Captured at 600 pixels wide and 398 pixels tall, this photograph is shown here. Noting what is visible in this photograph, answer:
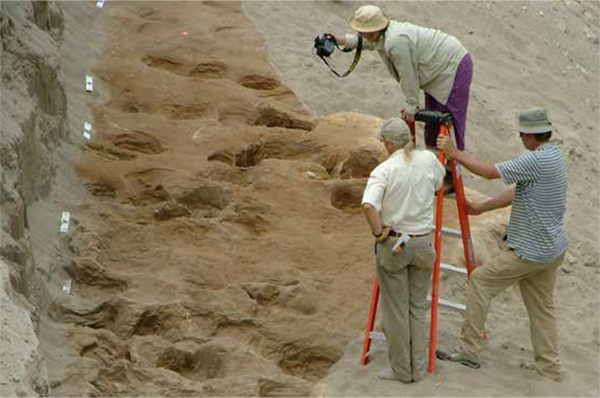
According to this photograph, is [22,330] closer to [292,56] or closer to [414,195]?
[414,195]

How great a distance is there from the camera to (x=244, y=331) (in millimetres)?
8531

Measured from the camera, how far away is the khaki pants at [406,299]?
292 inches

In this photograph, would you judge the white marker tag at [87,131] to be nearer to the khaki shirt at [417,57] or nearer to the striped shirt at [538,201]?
the khaki shirt at [417,57]

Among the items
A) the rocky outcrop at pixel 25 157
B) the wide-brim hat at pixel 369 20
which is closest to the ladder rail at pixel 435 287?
the wide-brim hat at pixel 369 20

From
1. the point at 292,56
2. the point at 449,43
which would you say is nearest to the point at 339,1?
the point at 292,56

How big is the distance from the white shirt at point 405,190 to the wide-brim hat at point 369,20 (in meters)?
1.19

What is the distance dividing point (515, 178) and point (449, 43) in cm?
130

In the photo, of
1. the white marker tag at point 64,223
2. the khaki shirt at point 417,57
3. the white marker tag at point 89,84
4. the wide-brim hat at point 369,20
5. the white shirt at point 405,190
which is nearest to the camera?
the white shirt at point 405,190

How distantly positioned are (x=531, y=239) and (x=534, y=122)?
2.58 feet

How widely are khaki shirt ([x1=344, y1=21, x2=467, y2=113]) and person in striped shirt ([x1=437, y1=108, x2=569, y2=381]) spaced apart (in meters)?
0.75

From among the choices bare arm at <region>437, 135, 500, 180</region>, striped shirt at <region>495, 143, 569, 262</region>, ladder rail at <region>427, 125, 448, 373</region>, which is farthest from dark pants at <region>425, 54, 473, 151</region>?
striped shirt at <region>495, 143, 569, 262</region>

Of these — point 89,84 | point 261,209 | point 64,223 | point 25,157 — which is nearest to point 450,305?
point 261,209

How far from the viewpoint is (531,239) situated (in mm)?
7762

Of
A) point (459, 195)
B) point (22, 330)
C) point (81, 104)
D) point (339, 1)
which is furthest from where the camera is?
point (339, 1)
